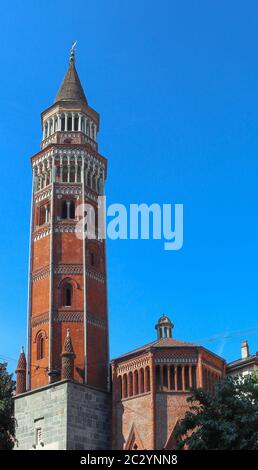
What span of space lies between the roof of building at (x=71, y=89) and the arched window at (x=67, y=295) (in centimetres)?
1521

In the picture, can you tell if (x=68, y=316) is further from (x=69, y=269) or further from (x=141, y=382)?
(x=141, y=382)

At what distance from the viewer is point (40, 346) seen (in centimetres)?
4238

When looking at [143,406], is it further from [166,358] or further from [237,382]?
[237,382]

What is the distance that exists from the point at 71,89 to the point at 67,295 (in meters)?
17.2

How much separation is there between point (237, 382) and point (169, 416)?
875 centimetres

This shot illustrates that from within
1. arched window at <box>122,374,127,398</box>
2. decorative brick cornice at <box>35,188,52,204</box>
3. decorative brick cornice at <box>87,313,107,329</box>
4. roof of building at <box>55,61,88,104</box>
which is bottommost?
arched window at <box>122,374,127,398</box>

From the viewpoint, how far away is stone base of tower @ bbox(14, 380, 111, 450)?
123ft

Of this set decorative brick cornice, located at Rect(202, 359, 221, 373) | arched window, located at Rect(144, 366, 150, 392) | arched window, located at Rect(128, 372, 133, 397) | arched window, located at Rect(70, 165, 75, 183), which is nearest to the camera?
arched window, located at Rect(144, 366, 150, 392)

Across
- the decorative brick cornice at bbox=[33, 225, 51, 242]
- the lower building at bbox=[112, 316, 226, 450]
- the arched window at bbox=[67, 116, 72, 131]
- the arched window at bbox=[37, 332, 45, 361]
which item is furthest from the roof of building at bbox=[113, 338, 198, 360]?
the arched window at bbox=[67, 116, 72, 131]

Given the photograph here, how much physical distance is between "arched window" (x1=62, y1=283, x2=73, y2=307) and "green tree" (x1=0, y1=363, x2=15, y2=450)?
43.7 ft

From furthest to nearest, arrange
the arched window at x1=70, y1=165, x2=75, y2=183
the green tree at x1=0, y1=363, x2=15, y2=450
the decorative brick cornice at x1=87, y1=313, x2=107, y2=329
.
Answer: the arched window at x1=70, y1=165, x2=75, y2=183, the decorative brick cornice at x1=87, y1=313, x2=107, y2=329, the green tree at x1=0, y1=363, x2=15, y2=450

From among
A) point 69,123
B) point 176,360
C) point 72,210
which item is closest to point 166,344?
point 176,360

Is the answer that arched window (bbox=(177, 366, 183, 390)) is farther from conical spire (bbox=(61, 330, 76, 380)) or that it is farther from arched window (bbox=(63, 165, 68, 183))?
arched window (bbox=(63, 165, 68, 183))
